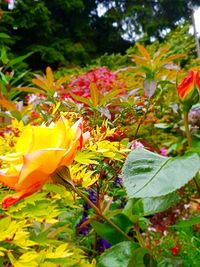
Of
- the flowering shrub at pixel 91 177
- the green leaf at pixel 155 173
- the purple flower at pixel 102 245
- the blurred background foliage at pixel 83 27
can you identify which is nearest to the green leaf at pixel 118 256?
the flowering shrub at pixel 91 177

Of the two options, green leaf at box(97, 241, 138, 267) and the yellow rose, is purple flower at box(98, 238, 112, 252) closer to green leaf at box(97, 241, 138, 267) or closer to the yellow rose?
green leaf at box(97, 241, 138, 267)

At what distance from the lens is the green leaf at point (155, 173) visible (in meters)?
0.52

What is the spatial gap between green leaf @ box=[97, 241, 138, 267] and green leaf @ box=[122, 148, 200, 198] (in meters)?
0.21

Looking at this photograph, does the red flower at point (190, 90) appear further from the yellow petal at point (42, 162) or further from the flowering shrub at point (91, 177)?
the yellow petal at point (42, 162)

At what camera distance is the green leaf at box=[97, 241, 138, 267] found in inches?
29.1

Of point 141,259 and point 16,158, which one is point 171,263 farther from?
point 16,158

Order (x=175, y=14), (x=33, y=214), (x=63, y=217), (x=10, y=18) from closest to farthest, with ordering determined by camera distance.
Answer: (x=33, y=214), (x=63, y=217), (x=10, y=18), (x=175, y=14)

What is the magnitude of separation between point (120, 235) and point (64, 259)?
4.1 inches

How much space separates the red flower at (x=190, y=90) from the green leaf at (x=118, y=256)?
0.24 meters

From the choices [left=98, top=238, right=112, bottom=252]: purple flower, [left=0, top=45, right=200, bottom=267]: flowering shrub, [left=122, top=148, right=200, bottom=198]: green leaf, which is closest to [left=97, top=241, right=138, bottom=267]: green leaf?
[left=0, top=45, right=200, bottom=267]: flowering shrub

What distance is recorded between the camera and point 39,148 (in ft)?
1.74

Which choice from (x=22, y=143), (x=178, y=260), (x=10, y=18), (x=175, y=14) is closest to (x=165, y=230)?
(x=178, y=260)

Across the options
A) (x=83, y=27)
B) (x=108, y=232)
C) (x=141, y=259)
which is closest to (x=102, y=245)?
(x=108, y=232)

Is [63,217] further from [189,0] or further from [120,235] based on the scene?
[189,0]
